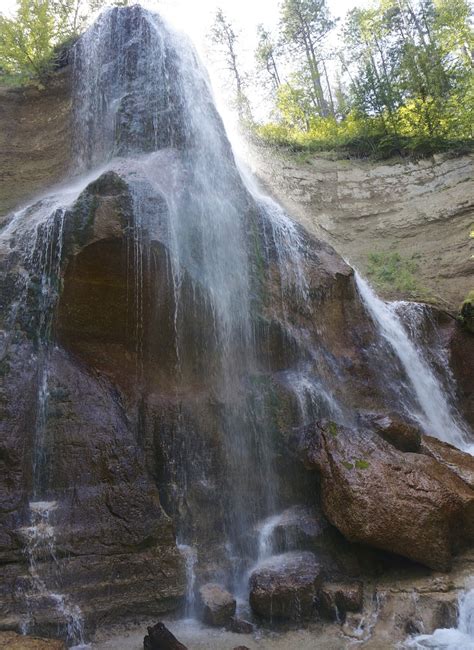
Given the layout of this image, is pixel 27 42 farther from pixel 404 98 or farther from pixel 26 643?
pixel 26 643

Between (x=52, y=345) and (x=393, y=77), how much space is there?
18060 mm

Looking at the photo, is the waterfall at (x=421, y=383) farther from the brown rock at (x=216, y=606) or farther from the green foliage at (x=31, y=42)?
the green foliage at (x=31, y=42)

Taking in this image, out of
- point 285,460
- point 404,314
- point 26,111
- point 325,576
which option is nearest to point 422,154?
point 404,314

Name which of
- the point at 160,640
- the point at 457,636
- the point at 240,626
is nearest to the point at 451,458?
the point at 457,636

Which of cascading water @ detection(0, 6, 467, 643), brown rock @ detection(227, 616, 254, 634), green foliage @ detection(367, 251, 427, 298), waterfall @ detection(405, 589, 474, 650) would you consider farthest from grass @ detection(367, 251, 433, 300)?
brown rock @ detection(227, 616, 254, 634)

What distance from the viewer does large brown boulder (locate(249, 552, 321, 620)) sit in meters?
5.48

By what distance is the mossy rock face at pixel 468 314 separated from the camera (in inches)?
457

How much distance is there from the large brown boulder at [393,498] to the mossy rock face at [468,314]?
5.70 meters

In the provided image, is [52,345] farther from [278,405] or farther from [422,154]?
[422,154]

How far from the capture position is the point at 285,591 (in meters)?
5.51

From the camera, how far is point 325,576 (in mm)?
6023

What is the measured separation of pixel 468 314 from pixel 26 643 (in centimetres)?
1067

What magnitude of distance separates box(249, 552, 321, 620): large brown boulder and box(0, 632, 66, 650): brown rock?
209 cm

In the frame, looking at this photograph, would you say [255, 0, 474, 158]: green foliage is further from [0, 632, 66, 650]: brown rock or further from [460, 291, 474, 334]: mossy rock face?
[0, 632, 66, 650]: brown rock
